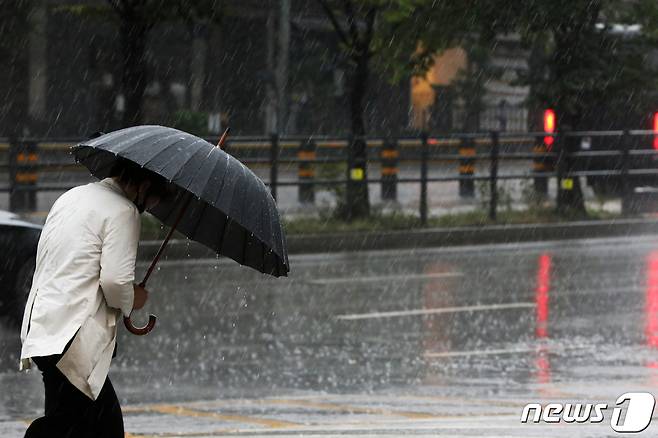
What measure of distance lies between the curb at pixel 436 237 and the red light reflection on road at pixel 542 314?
2.04 metres

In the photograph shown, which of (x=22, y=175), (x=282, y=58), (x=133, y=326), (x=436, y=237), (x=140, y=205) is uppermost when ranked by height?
(x=140, y=205)

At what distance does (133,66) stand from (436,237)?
192 inches

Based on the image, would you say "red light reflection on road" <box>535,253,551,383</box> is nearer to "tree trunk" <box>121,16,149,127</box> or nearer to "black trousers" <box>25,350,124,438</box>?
"black trousers" <box>25,350,124,438</box>

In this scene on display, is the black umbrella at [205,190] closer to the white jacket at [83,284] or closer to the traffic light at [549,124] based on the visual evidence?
the white jacket at [83,284]

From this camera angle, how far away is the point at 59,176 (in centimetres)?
3353

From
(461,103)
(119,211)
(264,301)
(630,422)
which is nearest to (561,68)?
(264,301)

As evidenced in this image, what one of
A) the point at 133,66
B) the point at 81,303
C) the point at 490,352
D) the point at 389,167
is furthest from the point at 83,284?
the point at 389,167

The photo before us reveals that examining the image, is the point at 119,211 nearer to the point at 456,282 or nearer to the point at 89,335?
the point at 89,335

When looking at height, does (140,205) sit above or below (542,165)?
above

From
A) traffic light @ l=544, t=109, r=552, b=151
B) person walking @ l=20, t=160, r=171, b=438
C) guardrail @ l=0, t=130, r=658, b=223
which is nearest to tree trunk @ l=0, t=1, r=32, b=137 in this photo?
guardrail @ l=0, t=130, r=658, b=223

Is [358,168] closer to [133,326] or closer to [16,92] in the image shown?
[133,326]

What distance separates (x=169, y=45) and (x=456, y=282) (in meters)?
27.3

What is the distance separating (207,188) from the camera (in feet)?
19.6

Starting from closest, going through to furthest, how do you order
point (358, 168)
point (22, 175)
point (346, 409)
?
point (346, 409) → point (358, 168) → point (22, 175)
